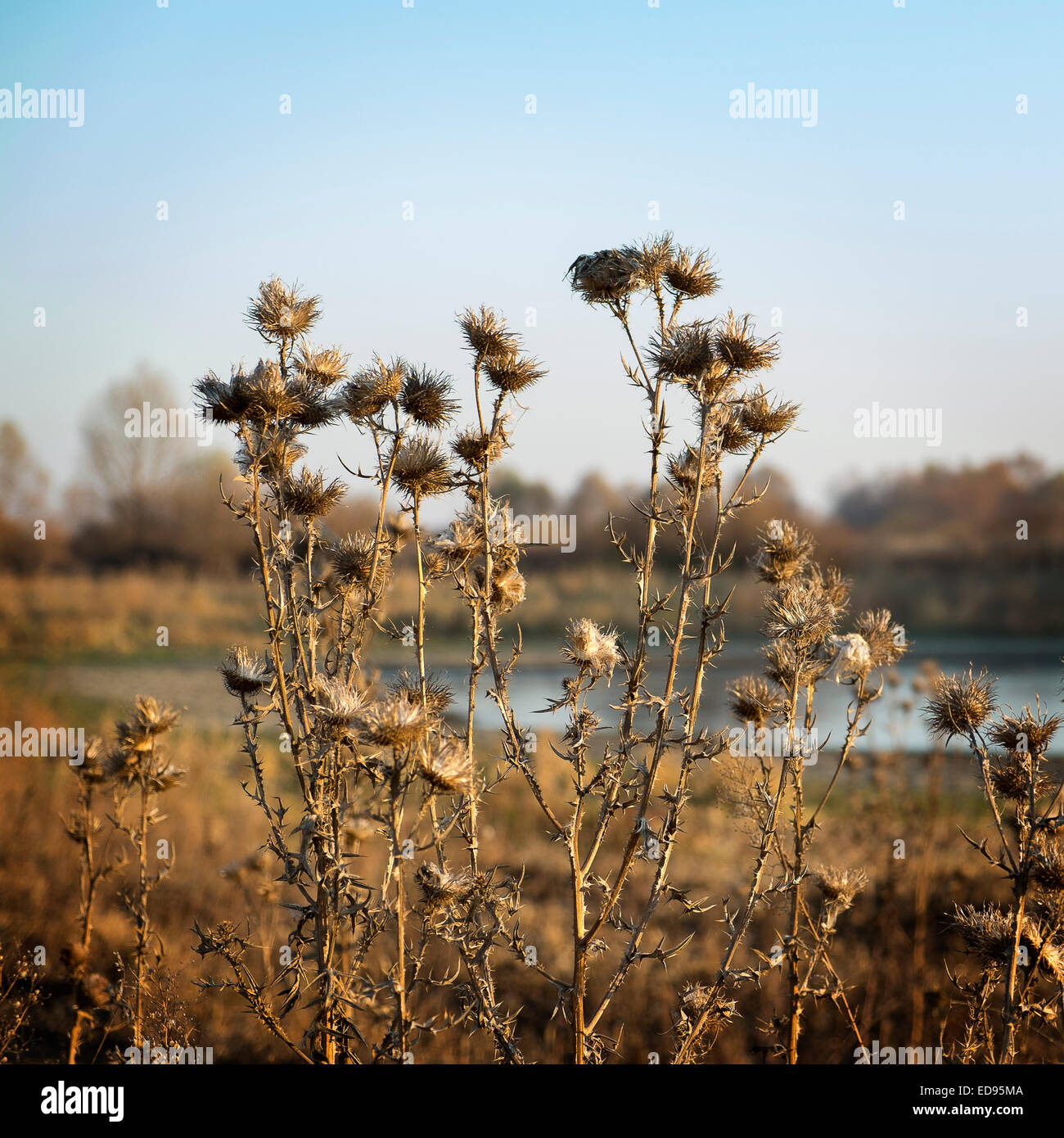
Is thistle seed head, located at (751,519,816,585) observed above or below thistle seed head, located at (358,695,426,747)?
above

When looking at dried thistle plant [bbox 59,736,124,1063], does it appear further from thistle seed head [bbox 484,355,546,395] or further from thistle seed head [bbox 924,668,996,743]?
thistle seed head [bbox 924,668,996,743]

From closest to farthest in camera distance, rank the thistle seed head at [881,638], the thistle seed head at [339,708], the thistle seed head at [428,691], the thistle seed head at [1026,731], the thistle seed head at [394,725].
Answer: the thistle seed head at [394,725], the thistle seed head at [339,708], the thistle seed head at [428,691], the thistle seed head at [1026,731], the thistle seed head at [881,638]

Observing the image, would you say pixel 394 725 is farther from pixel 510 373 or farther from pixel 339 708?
pixel 510 373

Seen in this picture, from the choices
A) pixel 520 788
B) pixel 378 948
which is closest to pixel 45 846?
pixel 378 948

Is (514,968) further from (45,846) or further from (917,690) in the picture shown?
(45,846)

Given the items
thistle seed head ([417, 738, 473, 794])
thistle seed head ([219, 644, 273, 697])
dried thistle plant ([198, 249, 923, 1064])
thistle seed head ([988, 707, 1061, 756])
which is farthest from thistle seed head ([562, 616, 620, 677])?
thistle seed head ([988, 707, 1061, 756])

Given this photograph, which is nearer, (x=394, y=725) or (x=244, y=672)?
(x=394, y=725)

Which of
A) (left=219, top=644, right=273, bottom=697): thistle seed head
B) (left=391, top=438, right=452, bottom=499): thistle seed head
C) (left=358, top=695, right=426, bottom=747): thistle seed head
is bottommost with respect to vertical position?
(left=358, top=695, right=426, bottom=747): thistle seed head

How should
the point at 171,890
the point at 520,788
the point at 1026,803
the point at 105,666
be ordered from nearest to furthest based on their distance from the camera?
the point at 1026,803, the point at 171,890, the point at 520,788, the point at 105,666

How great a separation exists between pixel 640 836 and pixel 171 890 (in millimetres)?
7146

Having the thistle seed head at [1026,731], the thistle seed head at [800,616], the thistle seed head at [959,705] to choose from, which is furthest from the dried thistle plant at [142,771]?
the thistle seed head at [1026,731]

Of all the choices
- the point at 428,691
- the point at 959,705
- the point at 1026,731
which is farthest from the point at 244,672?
the point at 1026,731

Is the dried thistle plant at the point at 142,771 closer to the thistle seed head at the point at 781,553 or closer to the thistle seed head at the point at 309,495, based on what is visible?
the thistle seed head at the point at 309,495

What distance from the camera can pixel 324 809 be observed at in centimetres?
266
